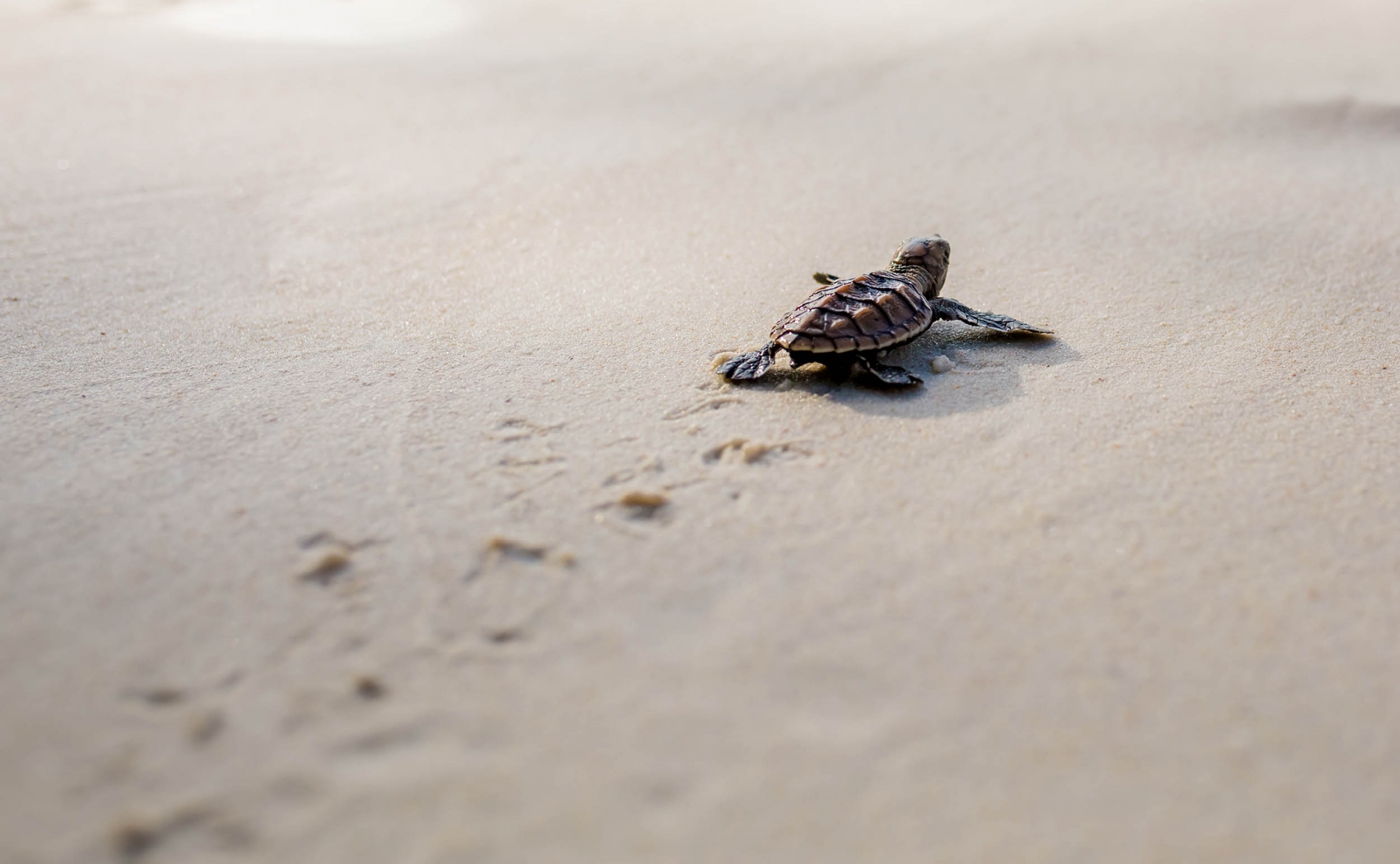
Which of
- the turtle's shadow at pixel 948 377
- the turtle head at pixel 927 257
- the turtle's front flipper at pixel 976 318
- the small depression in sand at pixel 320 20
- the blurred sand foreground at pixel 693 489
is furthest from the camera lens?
the small depression in sand at pixel 320 20

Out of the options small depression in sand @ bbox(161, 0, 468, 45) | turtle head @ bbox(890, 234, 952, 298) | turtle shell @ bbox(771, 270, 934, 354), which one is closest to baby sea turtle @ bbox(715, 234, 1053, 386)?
turtle shell @ bbox(771, 270, 934, 354)

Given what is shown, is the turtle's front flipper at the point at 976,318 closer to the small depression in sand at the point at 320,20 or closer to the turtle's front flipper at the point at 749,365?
the turtle's front flipper at the point at 749,365

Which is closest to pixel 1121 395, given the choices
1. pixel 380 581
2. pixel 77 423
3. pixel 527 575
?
pixel 527 575

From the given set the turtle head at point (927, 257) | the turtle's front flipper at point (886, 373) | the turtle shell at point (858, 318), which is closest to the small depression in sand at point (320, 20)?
the turtle head at point (927, 257)

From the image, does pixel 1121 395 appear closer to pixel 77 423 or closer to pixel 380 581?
pixel 380 581

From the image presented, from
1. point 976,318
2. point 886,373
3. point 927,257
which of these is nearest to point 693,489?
point 886,373

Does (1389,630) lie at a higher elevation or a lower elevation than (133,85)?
lower

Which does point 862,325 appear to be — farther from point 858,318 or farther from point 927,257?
point 927,257
